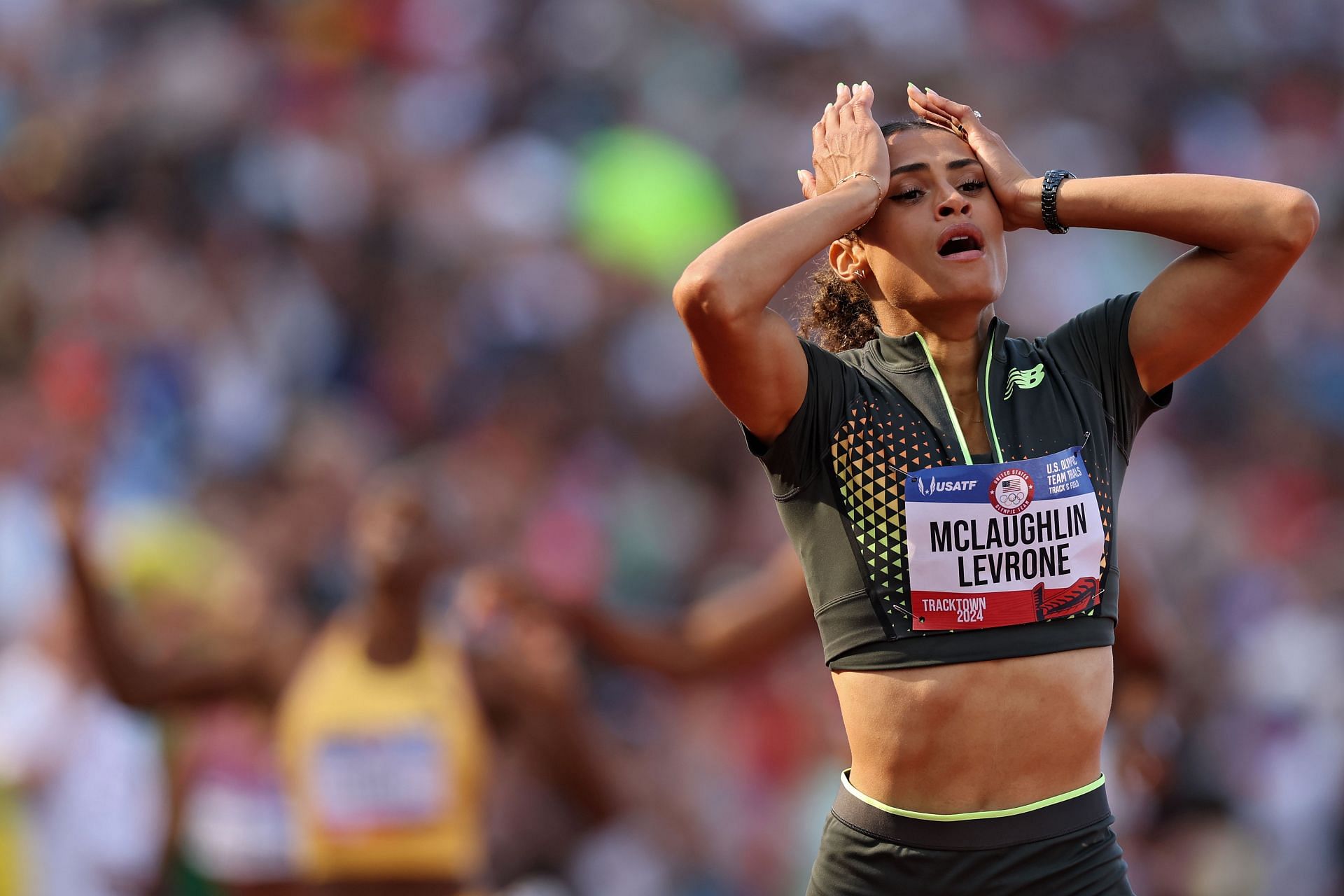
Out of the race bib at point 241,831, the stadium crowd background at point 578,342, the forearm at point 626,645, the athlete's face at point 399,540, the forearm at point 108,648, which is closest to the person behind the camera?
the forearm at point 626,645

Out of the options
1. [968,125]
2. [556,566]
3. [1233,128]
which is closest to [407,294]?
[556,566]

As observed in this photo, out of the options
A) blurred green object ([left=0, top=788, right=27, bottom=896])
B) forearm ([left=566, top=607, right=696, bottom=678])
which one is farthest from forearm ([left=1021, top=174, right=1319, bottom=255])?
blurred green object ([left=0, top=788, right=27, bottom=896])

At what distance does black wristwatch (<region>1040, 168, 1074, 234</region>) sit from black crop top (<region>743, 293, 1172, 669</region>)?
20cm

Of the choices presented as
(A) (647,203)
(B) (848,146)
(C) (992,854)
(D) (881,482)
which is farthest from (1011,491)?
(A) (647,203)

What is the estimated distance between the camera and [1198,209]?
328cm

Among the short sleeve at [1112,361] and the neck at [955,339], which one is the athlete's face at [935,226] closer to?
the neck at [955,339]

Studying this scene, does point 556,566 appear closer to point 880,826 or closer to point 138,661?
point 138,661

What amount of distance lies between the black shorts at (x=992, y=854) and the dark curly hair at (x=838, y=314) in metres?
1.13

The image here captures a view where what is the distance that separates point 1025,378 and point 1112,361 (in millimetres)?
194

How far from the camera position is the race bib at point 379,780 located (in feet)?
20.4

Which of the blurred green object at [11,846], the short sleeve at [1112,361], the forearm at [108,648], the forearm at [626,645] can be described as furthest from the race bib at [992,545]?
the blurred green object at [11,846]

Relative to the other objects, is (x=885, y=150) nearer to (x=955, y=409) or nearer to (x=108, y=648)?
(x=955, y=409)

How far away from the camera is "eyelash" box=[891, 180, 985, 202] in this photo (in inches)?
134

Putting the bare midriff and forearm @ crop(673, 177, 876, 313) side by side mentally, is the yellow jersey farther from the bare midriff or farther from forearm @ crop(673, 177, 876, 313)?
forearm @ crop(673, 177, 876, 313)
